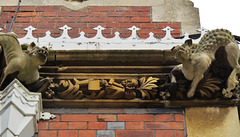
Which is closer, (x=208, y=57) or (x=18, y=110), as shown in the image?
(x=18, y=110)

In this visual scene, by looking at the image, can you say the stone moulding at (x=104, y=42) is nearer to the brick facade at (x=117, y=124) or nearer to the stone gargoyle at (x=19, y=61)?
the stone gargoyle at (x=19, y=61)

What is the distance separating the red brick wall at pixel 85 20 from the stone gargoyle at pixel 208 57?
3.08ft

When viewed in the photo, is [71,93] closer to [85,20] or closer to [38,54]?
[38,54]

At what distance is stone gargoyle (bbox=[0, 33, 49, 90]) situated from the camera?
6.18 meters

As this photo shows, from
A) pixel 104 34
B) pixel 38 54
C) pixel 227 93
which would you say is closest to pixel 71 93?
pixel 38 54

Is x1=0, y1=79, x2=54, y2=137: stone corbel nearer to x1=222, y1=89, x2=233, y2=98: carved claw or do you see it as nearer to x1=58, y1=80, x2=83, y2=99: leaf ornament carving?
x1=58, y1=80, x2=83, y2=99: leaf ornament carving

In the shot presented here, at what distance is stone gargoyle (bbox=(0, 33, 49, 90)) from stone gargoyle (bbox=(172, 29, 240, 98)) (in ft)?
4.15

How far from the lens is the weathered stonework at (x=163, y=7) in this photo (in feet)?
24.3

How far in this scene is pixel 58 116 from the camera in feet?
20.5

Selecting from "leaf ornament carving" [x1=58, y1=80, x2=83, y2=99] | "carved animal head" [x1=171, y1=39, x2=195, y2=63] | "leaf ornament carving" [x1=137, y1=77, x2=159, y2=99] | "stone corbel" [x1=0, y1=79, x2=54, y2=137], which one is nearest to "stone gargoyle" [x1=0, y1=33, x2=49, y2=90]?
"stone corbel" [x1=0, y1=79, x2=54, y2=137]

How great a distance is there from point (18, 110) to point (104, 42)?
1270 mm

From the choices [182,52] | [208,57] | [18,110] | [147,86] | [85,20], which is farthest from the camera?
[85,20]

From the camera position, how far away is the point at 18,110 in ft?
19.2

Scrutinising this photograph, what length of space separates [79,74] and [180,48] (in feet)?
3.40
